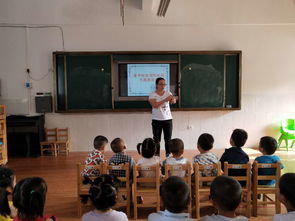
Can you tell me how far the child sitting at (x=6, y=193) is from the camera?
1894 millimetres

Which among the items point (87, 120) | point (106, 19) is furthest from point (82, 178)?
point (106, 19)

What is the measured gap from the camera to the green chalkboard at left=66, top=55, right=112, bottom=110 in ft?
19.4

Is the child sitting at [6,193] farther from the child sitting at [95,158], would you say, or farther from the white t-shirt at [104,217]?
the child sitting at [95,158]

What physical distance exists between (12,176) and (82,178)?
2.92 ft

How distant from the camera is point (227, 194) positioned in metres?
1.72

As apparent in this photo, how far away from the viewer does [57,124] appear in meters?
6.10

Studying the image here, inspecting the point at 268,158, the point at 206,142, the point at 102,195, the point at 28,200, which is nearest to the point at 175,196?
the point at 102,195

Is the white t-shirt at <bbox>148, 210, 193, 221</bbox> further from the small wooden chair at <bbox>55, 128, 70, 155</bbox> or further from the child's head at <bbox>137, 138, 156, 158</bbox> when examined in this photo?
the small wooden chair at <bbox>55, 128, 70, 155</bbox>

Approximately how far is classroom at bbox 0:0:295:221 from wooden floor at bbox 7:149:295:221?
186 mm

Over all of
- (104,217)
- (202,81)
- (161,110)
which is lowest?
(104,217)

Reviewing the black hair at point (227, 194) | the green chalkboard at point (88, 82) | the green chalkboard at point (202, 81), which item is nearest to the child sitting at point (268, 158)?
the black hair at point (227, 194)

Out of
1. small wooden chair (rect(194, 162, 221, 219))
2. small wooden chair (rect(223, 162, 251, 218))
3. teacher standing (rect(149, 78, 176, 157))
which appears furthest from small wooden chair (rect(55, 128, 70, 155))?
small wooden chair (rect(223, 162, 251, 218))

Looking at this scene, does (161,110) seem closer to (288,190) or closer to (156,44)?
A: (156,44)

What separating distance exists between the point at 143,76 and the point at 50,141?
89.5 inches
